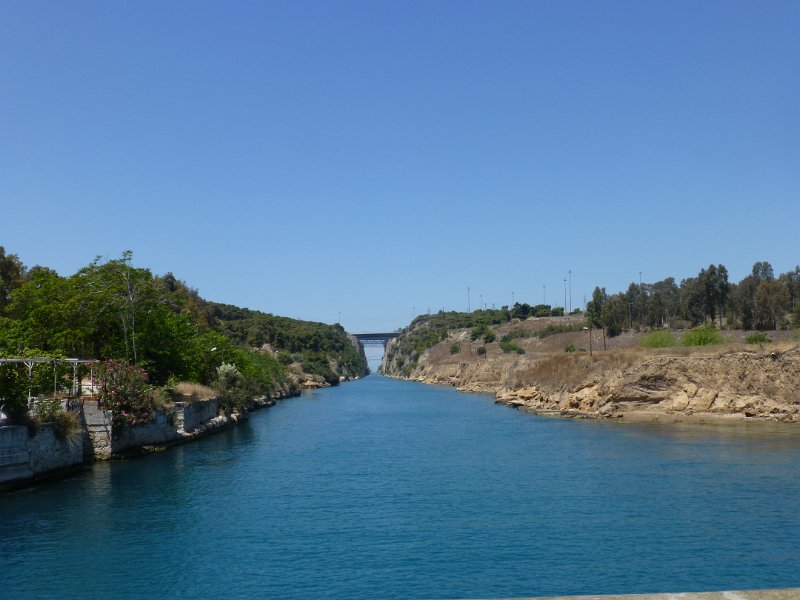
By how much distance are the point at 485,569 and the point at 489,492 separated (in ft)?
36.8

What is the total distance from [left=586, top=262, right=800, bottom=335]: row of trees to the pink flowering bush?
87973mm

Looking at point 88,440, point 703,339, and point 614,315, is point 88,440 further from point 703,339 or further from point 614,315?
point 614,315

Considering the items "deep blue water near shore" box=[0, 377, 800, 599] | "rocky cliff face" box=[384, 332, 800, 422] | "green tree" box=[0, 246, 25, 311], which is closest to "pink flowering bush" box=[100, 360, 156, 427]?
"deep blue water near shore" box=[0, 377, 800, 599]

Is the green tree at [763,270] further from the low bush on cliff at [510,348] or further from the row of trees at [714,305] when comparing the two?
the low bush on cliff at [510,348]

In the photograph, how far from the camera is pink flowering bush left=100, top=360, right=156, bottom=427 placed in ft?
135

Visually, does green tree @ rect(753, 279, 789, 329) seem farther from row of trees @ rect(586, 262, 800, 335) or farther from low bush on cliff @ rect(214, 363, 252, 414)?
low bush on cliff @ rect(214, 363, 252, 414)

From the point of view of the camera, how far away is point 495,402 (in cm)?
9525

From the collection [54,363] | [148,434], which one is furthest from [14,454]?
[148,434]

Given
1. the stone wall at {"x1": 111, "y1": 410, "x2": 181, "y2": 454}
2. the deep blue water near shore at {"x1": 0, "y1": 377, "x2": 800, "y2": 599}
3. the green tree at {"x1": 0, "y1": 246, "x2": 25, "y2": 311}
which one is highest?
the green tree at {"x1": 0, "y1": 246, "x2": 25, "y2": 311}

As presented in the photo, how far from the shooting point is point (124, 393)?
41.9 metres

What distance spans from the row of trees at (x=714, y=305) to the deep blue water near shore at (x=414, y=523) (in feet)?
223

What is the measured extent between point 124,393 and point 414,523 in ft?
76.8

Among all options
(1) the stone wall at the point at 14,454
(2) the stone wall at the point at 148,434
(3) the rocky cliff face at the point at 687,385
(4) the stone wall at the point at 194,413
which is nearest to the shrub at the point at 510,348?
(3) the rocky cliff face at the point at 687,385

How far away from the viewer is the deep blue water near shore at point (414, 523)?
65.2 feet
